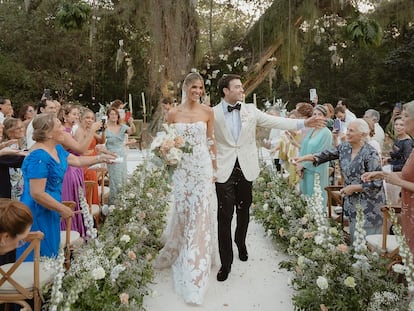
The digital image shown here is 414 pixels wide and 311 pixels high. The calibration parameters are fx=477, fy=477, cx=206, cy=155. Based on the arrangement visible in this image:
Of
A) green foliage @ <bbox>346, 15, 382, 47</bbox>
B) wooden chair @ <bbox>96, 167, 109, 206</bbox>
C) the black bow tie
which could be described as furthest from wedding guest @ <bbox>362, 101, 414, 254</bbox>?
green foliage @ <bbox>346, 15, 382, 47</bbox>

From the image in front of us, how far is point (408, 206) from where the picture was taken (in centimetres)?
298

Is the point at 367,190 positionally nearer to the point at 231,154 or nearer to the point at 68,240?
the point at 231,154

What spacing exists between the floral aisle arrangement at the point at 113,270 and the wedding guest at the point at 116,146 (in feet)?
4.17

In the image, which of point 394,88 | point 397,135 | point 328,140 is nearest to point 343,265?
point 328,140

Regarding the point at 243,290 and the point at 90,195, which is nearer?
the point at 243,290

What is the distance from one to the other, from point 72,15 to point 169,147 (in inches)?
310

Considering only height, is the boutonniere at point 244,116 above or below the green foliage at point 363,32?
below

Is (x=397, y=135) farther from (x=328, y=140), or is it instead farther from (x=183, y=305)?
(x=183, y=305)

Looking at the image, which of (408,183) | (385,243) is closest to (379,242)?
(385,243)

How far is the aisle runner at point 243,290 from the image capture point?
3.76 metres

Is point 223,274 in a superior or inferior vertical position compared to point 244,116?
inferior

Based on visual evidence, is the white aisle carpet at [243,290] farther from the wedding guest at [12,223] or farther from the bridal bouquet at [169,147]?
the wedding guest at [12,223]

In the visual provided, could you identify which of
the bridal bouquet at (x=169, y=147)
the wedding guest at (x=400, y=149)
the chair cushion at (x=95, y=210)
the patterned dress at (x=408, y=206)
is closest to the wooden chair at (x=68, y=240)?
the bridal bouquet at (x=169, y=147)

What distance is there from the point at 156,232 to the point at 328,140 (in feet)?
6.87
